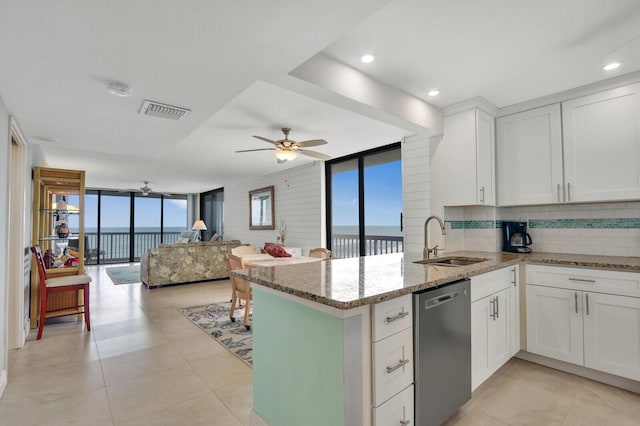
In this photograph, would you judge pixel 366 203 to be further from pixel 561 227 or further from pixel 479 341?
pixel 479 341

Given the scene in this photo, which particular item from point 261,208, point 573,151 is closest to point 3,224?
point 573,151

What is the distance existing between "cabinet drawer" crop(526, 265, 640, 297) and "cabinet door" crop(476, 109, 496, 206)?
831 mm

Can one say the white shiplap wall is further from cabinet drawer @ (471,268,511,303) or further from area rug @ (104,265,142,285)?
area rug @ (104,265,142,285)

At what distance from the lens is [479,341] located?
2.17 metres

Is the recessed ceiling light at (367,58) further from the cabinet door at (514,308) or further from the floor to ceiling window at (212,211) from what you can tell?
the floor to ceiling window at (212,211)

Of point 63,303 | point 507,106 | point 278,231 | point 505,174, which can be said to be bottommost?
point 63,303

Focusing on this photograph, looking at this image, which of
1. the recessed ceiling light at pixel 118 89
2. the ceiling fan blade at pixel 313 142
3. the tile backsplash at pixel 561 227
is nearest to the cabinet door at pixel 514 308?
the tile backsplash at pixel 561 227

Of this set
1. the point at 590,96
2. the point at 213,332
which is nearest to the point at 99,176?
the point at 213,332

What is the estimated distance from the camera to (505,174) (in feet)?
10.9

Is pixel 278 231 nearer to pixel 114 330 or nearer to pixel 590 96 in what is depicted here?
pixel 114 330

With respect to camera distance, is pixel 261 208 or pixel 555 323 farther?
pixel 261 208

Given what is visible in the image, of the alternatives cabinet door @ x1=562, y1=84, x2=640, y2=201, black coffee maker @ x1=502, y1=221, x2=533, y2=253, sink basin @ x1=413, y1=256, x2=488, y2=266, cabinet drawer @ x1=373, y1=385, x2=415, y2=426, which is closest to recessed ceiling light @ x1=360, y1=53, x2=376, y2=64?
sink basin @ x1=413, y1=256, x2=488, y2=266

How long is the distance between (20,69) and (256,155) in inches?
138

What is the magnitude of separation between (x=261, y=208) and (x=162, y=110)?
197 inches
